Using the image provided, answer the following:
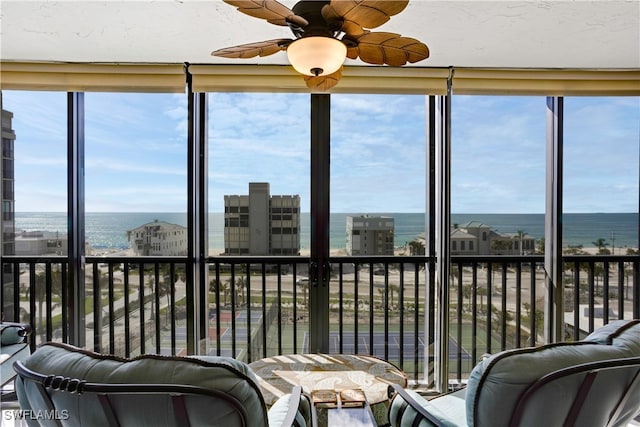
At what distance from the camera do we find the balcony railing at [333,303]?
2.88 m

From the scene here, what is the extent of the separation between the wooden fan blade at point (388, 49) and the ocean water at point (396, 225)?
1.36 m

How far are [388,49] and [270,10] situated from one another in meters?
0.58

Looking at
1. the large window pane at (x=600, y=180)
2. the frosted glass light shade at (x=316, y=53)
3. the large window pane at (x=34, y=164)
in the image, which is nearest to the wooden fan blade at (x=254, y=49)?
the frosted glass light shade at (x=316, y=53)

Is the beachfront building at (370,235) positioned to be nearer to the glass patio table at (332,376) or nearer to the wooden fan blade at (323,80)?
the glass patio table at (332,376)

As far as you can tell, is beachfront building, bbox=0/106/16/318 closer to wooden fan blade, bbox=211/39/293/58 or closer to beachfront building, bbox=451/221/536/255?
wooden fan blade, bbox=211/39/293/58

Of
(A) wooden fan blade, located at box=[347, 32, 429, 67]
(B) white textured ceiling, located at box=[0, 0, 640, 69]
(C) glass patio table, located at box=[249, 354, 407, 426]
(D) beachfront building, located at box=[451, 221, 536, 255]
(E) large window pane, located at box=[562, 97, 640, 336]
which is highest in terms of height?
(B) white textured ceiling, located at box=[0, 0, 640, 69]

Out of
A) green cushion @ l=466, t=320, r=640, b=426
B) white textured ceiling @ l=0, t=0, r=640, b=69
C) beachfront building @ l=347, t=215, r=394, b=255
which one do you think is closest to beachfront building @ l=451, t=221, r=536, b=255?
beachfront building @ l=347, t=215, r=394, b=255

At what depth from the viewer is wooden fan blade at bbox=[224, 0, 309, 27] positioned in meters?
1.25

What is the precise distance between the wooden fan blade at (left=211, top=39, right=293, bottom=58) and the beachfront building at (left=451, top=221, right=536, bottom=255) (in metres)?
2.10

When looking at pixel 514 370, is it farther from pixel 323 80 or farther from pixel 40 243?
pixel 40 243

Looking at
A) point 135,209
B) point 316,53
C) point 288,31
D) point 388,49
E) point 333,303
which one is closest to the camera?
point 316,53

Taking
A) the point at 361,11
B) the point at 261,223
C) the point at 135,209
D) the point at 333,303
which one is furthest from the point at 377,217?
the point at 135,209

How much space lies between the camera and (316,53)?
138 cm

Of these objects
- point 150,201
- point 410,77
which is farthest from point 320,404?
point 410,77
